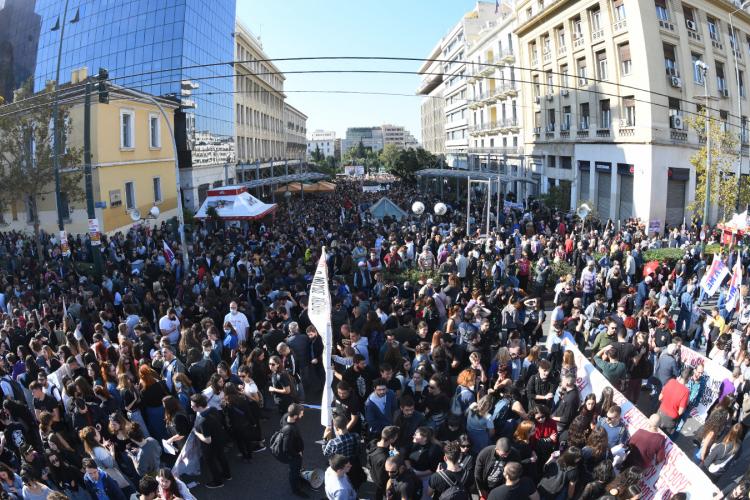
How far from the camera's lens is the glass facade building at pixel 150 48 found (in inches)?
1487

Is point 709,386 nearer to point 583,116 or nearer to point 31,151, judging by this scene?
point 31,151

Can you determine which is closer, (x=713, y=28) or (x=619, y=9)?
(x=619, y=9)

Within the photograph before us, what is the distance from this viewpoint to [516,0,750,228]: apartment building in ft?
86.9

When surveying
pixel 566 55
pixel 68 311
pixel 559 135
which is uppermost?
pixel 566 55

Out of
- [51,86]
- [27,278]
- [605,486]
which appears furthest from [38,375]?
[51,86]

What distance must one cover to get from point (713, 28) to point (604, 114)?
279 inches

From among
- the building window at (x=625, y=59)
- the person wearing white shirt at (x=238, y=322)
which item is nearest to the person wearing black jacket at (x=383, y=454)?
the person wearing white shirt at (x=238, y=322)

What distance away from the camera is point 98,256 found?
16.2 metres

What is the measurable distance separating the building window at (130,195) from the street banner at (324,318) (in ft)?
79.3

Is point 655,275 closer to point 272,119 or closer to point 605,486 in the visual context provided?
point 605,486

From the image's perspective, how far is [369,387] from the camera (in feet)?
24.6

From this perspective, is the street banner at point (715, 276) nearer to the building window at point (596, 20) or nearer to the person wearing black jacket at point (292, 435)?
the person wearing black jacket at point (292, 435)

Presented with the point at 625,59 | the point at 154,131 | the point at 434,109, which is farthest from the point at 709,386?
the point at 434,109

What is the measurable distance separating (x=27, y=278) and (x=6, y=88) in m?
35.7
